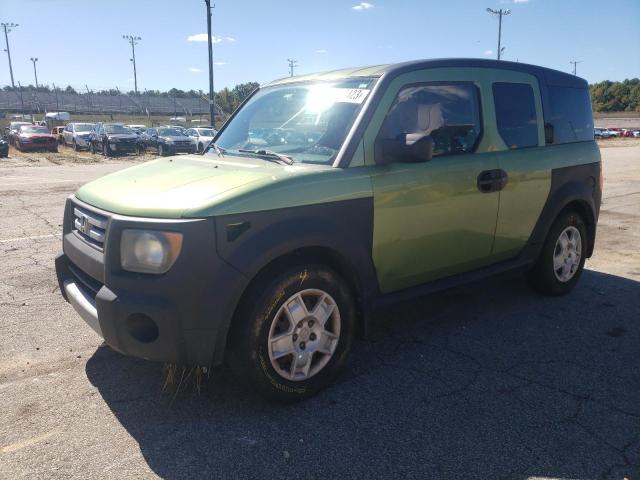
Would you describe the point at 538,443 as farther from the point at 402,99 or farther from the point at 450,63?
the point at 450,63

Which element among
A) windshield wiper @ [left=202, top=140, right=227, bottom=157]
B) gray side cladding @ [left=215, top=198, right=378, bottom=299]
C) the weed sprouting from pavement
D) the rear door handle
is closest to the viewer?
gray side cladding @ [left=215, top=198, right=378, bottom=299]

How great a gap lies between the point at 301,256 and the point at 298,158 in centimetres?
74

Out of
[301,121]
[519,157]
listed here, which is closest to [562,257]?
[519,157]

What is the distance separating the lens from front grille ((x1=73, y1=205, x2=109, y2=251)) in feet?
9.88

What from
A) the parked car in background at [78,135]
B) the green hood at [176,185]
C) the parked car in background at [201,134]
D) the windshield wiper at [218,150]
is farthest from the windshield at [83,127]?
the green hood at [176,185]

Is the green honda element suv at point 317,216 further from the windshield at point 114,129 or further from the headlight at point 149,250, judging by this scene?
the windshield at point 114,129

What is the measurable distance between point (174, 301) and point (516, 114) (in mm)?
3174

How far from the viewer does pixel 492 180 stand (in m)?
4.02

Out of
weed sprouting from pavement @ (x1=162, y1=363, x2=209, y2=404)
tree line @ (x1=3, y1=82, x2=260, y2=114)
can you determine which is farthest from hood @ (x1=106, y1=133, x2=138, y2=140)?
tree line @ (x1=3, y1=82, x2=260, y2=114)

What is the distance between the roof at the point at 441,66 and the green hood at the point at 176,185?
943 millimetres

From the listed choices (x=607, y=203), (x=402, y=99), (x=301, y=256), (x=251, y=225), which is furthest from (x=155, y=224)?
(x=607, y=203)

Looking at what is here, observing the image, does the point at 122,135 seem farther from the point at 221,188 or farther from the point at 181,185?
the point at 221,188

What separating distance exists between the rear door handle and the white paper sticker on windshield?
109 centimetres

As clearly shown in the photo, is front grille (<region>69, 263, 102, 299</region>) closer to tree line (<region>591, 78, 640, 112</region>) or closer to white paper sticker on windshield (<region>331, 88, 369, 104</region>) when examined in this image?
white paper sticker on windshield (<region>331, 88, 369, 104</region>)
